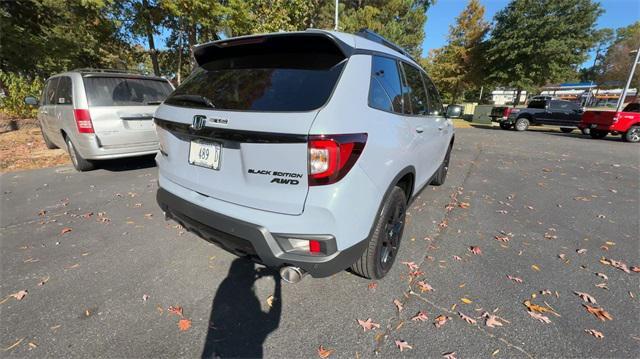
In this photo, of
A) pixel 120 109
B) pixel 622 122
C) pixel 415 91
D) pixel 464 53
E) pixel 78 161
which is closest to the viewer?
pixel 415 91

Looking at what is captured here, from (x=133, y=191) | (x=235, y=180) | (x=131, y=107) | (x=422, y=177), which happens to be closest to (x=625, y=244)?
(x=422, y=177)

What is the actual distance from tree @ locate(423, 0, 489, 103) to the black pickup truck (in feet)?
34.0

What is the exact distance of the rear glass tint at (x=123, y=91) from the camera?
4.43 m

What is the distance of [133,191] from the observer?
4.43m

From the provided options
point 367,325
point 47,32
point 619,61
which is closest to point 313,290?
point 367,325

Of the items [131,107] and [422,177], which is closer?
[422,177]

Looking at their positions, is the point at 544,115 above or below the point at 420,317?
above

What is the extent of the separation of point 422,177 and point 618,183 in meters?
5.39

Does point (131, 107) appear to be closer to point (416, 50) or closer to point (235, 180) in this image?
point (235, 180)

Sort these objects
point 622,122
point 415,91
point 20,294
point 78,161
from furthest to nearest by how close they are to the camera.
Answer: point 622,122 → point 78,161 → point 415,91 → point 20,294

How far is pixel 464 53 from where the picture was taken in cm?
2445

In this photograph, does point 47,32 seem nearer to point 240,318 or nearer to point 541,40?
point 240,318

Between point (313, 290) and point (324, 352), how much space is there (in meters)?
0.58

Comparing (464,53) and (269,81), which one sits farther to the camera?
(464,53)
